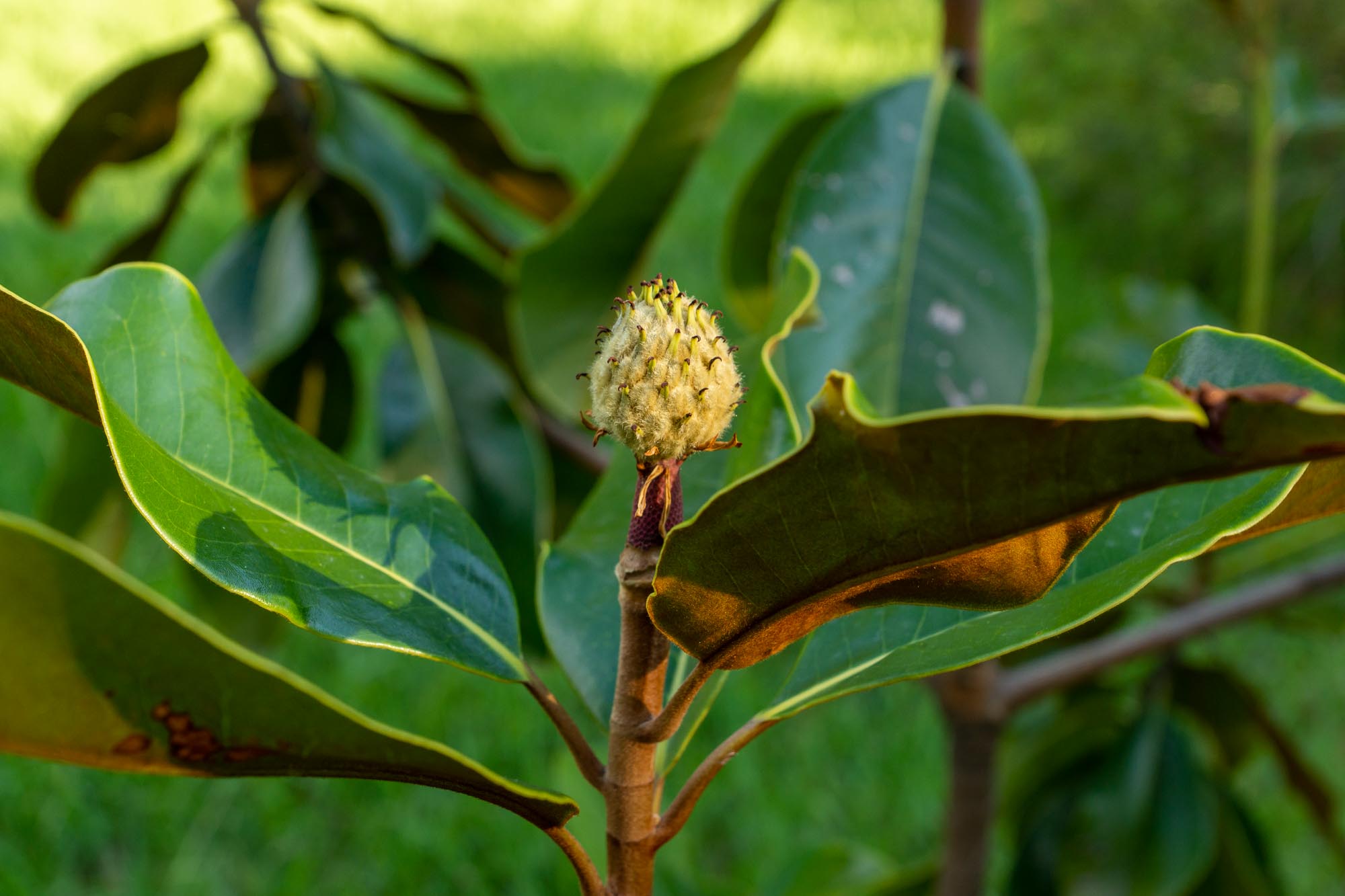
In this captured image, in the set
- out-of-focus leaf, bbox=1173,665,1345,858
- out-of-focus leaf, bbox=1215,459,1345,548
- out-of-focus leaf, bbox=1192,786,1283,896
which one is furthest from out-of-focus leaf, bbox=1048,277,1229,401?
out-of-focus leaf, bbox=1215,459,1345,548

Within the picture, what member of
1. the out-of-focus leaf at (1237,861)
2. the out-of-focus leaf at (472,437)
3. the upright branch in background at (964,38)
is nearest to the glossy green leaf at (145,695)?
the out-of-focus leaf at (472,437)

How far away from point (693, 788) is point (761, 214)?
847mm

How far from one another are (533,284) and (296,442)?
48cm

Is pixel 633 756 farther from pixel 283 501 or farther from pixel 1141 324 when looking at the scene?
pixel 1141 324

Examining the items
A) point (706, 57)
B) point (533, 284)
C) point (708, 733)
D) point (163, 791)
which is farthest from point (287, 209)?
point (708, 733)

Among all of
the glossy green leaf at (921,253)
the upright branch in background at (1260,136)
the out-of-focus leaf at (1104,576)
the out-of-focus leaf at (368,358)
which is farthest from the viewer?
the out-of-focus leaf at (368,358)

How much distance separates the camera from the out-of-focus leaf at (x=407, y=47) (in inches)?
49.9

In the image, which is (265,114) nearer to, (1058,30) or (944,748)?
(944,748)

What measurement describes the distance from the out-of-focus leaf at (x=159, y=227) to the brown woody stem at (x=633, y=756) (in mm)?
955

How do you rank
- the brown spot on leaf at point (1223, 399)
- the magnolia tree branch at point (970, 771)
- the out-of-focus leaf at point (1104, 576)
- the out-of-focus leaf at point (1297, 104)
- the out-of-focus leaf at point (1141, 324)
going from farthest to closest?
the out-of-focus leaf at point (1141, 324)
the out-of-focus leaf at point (1297, 104)
the magnolia tree branch at point (970, 771)
the out-of-focus leaf at point (1104, 576)
the brown spot on leaf at point (1223, 399)

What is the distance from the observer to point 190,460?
0.53 m

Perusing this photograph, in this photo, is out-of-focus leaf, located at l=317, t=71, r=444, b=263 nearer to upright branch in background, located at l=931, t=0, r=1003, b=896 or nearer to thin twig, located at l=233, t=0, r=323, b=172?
thin twig, located at l=233, t=0, r=323, b=172

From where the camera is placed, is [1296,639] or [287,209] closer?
Answer: [287,209]

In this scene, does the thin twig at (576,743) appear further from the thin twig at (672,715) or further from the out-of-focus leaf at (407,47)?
the out-of-focus leaf at (407,47)
